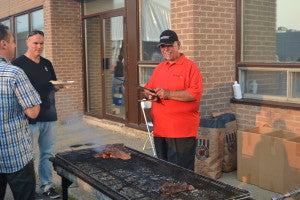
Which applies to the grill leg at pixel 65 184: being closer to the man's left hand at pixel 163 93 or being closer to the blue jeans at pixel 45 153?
the blue jeans at pixel 45 153

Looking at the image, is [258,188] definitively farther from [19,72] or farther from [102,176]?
[19,72]

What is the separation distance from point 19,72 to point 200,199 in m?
1.75

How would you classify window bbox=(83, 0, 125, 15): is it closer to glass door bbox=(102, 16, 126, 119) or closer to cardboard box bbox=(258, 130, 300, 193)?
glass door bbox=(102, 16, 126, 119)

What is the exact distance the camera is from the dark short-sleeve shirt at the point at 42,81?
486cm

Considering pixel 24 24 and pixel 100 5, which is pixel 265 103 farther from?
pixel 24 24

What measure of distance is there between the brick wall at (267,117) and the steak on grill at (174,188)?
3006mm

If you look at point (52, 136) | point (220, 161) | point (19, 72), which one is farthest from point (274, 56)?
point (19, 72)

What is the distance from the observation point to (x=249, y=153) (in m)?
5.30

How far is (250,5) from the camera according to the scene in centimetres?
638

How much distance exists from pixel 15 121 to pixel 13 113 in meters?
0.07

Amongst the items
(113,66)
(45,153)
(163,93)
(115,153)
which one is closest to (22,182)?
(115,153)

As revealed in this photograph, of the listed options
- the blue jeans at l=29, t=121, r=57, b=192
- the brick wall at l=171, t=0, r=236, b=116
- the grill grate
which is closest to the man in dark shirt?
the blue jeans at l=29, t=121, r=57, b=192

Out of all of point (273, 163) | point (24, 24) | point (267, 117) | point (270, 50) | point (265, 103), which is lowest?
point (273, 163)

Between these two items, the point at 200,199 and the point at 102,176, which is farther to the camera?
the point at 102,176
